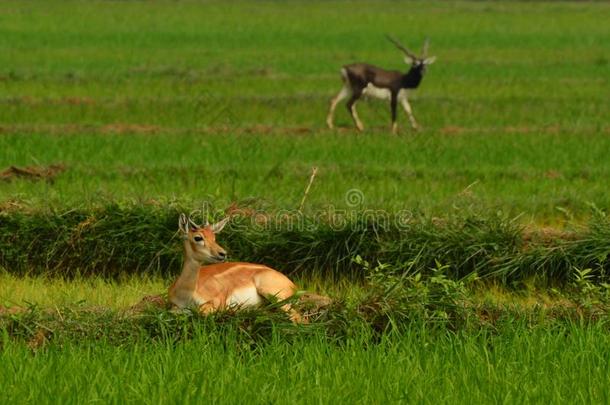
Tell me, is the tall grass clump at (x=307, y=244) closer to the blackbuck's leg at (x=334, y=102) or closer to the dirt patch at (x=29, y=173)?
the dirt patch at (x=29, y=173)

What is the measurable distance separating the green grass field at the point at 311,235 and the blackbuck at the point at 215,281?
149 millimetres

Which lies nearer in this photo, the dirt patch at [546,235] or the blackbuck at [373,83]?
the dirt patch at [546,235]

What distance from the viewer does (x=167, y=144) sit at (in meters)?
14.9

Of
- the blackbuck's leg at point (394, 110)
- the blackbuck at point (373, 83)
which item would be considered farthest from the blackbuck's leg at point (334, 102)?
the blackbuck's leg at point (394, 110)

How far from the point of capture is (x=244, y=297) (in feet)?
25.1

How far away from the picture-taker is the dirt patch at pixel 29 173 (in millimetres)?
12266

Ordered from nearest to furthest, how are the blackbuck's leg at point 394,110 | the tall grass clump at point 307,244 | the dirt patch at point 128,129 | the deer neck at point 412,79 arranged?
the tall grass clump at point 307,244 → the dirt patch at point 128,129 → the blackbuck's leg at point 394,110 → the deer neck at point 412,79

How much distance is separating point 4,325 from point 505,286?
3.53 metres

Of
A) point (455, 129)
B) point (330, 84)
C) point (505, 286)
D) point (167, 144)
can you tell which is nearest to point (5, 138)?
point (167, 144)

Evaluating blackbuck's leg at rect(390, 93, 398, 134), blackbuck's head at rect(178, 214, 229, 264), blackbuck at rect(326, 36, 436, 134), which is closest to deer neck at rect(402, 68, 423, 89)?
blackbuck at rect(326, 36, 436, 134)

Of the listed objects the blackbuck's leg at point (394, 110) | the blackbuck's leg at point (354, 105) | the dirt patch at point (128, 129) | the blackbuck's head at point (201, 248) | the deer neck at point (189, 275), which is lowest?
the blackbuck's leg at point (354, 105)

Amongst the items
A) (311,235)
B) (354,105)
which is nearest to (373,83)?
(354,105)

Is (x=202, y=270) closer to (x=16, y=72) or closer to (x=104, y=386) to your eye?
(x=104, y=386)

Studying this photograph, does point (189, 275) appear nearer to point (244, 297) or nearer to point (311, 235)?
point (244, 297)
